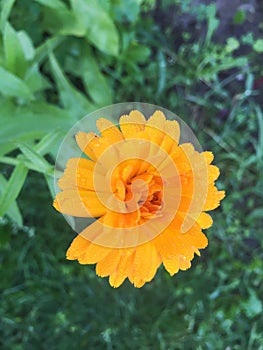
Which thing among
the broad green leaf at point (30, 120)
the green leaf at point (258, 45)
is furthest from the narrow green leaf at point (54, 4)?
the green leaf at point (258, 45)

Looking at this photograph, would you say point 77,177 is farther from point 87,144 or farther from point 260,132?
point 260,132

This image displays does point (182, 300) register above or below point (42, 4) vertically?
below

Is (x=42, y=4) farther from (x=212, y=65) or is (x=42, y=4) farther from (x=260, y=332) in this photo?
(x=260, y=332)

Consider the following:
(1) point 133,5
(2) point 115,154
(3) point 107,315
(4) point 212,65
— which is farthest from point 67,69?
(2) point 115,154

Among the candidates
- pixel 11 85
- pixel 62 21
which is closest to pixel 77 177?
pixel 11 85

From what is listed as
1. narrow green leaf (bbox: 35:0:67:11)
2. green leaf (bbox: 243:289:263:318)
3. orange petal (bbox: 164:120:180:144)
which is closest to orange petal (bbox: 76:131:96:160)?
orange petal (bbox: 164:120:180:144)

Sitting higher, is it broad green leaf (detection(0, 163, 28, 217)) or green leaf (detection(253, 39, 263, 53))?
broad green leaf (detection(0, 163, 28, 217))

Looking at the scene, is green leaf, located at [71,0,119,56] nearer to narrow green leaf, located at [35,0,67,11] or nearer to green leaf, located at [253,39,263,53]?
narrow green leaf, located at [35,0,67,11]
